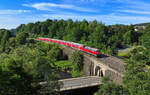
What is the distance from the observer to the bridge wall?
34.6 meters

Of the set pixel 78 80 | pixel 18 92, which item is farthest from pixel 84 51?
pixel 18 92

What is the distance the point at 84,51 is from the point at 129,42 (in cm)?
4017

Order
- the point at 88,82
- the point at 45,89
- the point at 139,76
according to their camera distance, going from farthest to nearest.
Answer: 1. the point at 88,82
2. the point at 45,89
3. the point at 139,76

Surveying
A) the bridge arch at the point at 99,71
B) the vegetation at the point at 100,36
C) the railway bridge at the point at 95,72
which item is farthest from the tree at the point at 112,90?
the vegetation at the point at 100,36

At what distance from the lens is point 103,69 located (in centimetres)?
4072

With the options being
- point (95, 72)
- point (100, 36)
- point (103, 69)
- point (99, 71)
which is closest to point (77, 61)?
point (95, 72)

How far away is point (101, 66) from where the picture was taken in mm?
41531

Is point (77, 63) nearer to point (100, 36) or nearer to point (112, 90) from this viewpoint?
point (100, 36)

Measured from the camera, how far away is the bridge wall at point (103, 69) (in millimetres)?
34606

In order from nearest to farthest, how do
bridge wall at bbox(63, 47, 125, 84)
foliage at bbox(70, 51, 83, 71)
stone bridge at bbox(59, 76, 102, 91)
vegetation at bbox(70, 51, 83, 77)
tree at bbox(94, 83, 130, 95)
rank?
tree at bbox(94, 83, 130, 95), stone bridge at bbox(59, 76, 102, 91), bridge wall at bbox(63, 47, 125, 84), vegetation at bbox(70, 51, 83, 77), foliage at bbox(70, 51, 83, 71)

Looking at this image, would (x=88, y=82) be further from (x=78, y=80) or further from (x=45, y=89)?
(x=45, y=89)

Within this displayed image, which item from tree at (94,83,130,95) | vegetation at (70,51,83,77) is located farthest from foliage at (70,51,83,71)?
tree at (94,83,130,95)

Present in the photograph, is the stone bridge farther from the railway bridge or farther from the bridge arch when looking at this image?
the bridge arch

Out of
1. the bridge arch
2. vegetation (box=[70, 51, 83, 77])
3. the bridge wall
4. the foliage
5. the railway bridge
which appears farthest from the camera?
the foliage
